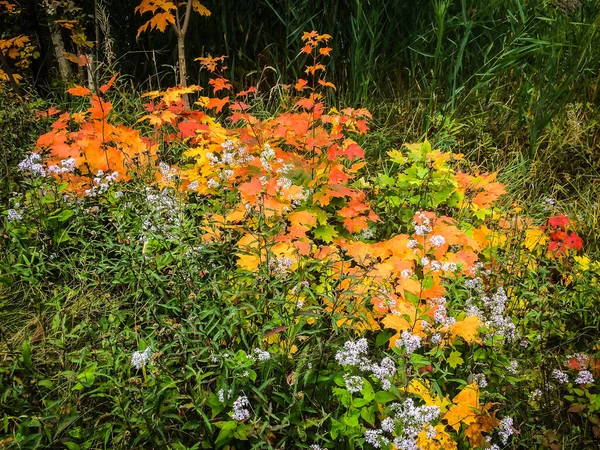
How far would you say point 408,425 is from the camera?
4.87 ft

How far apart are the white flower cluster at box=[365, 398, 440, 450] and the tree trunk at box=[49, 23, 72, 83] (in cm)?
358

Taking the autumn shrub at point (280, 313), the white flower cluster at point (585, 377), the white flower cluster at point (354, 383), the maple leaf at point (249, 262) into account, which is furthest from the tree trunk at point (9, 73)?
the white flower cluster at point (585, 377)

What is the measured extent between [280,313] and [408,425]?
0.55 m

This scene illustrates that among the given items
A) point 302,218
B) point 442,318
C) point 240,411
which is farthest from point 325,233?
point 240,411

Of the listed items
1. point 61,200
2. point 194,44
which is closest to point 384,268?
point 61,200

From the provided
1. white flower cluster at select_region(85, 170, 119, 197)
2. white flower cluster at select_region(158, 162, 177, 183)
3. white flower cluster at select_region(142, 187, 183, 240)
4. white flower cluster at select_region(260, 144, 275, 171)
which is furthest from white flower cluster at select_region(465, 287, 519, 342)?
white flower cluster at select_region(85, 170, 119, 197)

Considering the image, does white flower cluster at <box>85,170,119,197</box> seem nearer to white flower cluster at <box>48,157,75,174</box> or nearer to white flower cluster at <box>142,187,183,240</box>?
white flower cluster at <box>48,157,75,174</box>

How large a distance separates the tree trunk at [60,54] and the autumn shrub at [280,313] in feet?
4.41

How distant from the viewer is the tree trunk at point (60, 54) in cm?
372

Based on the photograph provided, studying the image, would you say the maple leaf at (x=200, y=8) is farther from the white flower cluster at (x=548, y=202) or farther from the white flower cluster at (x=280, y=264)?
the white flower cluster at (x=548, y=202)

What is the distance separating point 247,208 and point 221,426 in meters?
0.90

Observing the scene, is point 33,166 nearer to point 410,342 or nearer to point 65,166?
point 65,166

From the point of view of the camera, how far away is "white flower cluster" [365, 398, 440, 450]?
4.68 ft

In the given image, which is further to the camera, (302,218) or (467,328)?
(302,218)
